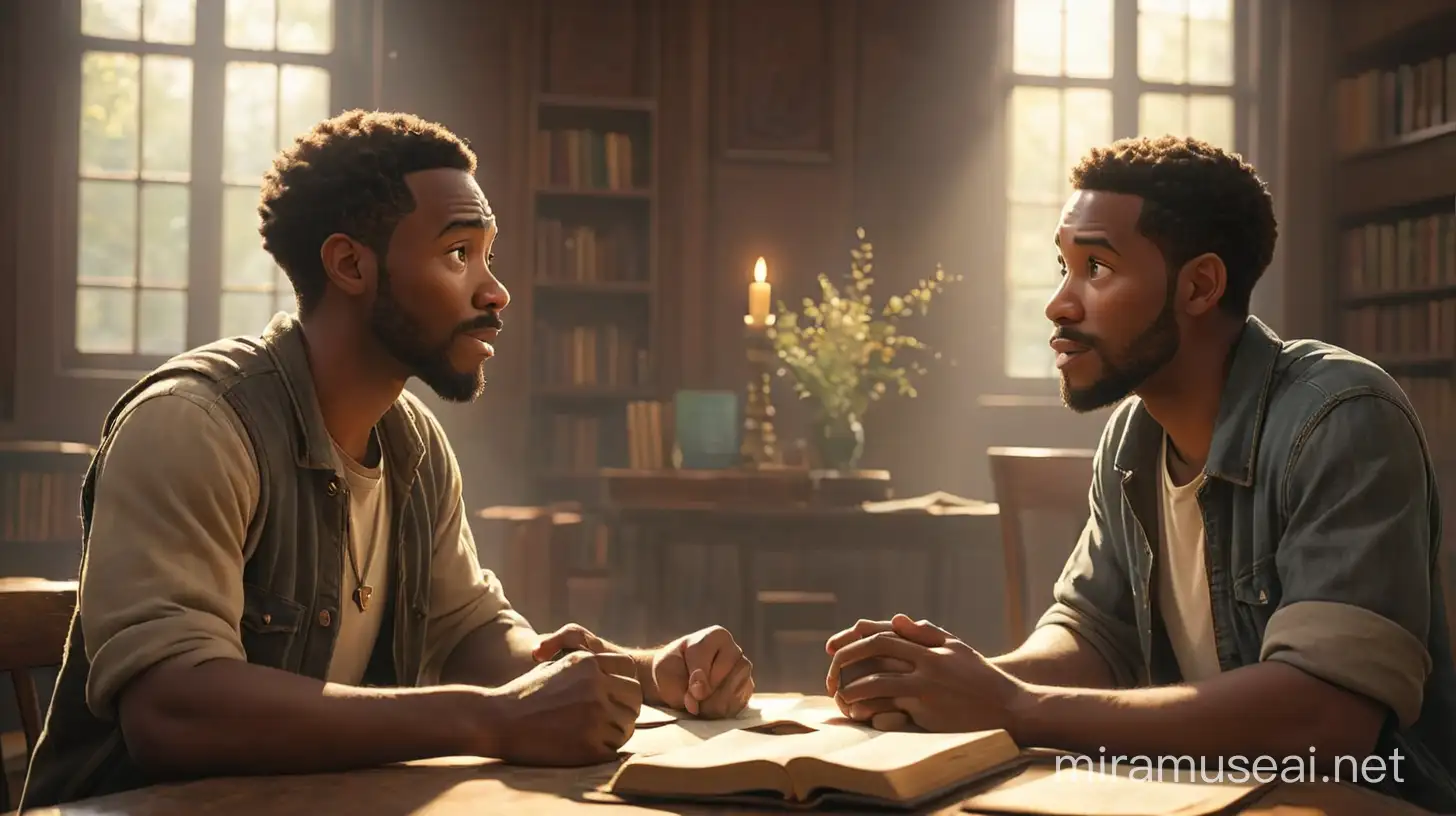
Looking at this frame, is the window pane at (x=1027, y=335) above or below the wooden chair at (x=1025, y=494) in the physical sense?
above

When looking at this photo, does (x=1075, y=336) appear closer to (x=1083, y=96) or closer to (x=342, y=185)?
(x=342, y=185)

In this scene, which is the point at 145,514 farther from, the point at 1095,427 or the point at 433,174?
the point at 1095,427

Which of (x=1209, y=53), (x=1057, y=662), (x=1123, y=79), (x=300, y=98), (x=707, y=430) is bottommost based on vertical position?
(x=1057, y=662)

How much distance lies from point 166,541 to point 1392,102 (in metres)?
6.75

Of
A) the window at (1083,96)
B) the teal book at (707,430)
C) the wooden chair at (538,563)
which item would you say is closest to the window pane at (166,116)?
the wooden chair at (538,563)

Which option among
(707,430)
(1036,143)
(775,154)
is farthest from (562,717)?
(1036,143)

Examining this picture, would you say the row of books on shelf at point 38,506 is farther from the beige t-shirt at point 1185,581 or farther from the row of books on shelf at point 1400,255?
the row of books on shelf at point 1400,255

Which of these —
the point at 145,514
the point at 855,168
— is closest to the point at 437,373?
the point at 145,514

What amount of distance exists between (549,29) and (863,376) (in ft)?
9.28

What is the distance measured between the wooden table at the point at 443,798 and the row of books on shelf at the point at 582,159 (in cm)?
525

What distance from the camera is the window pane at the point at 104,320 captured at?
6406 mm

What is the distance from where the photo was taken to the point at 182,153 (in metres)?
6.55

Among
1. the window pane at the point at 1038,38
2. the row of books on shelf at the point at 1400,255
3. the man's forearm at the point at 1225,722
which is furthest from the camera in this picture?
the window pane at the point at 1038,38

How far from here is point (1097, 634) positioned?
78.4 inches
